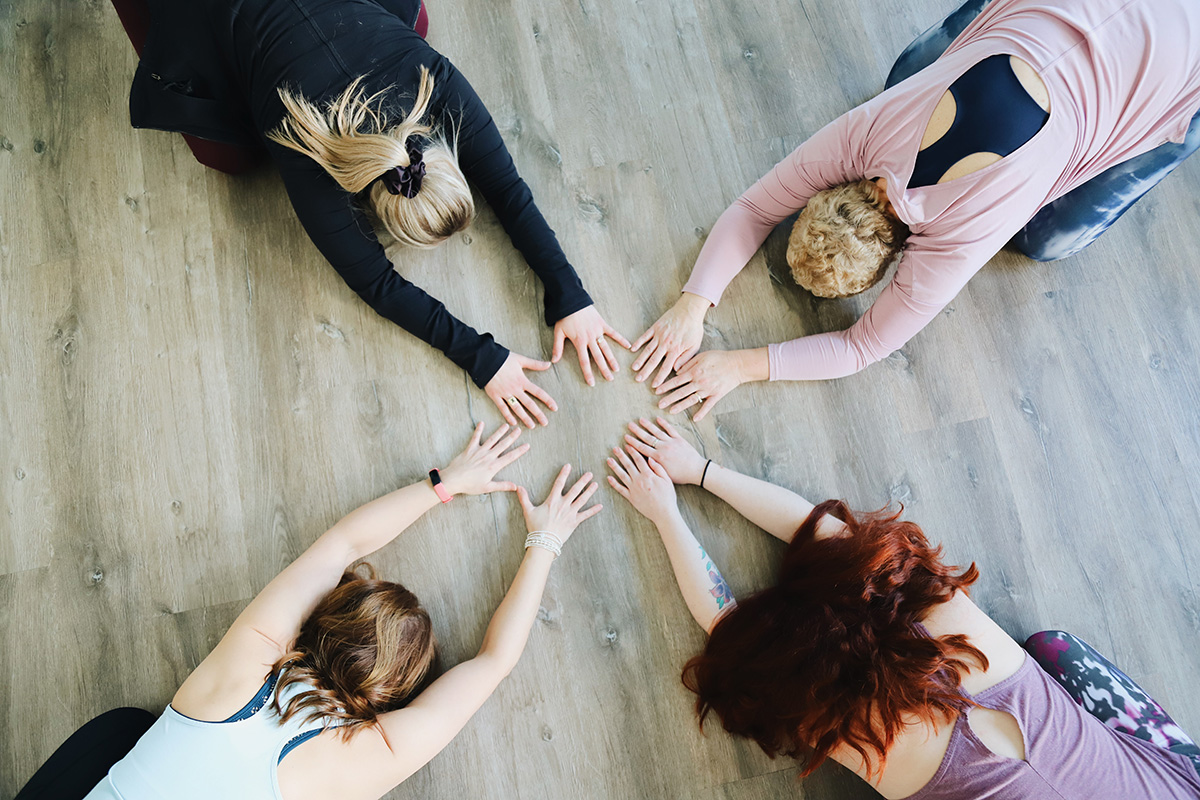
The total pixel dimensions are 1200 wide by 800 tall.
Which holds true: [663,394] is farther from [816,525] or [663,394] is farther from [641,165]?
[641,165]

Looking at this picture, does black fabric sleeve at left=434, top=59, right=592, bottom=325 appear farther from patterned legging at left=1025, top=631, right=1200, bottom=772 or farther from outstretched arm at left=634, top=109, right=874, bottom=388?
patterned legging at left=1025, top=631, right=1200, bottom=772

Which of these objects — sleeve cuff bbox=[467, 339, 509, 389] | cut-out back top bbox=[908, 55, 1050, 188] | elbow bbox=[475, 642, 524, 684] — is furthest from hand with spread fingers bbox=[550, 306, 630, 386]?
cut-out back top bbox=[908, 55, 1050, 188]

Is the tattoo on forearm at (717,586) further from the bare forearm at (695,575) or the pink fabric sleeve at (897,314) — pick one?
the pink fabric sleeve at (897,314)

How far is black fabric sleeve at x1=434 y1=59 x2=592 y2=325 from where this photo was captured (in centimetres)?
137

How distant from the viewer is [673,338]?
1.51m

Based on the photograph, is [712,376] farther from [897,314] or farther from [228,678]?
[228,678]

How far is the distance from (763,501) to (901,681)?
0.42 metres

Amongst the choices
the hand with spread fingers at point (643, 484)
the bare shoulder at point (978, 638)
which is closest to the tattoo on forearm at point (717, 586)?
the hand with spread fingers at point (643, 484)

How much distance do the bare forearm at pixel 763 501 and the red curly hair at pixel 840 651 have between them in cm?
4

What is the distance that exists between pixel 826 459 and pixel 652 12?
→ 1.21m

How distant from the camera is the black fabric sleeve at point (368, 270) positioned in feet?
4.34

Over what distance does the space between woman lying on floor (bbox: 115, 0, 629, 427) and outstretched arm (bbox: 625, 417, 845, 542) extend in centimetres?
20

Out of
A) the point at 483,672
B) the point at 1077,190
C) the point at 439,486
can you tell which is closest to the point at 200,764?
the point at 483,672

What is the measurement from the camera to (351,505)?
1.46 metres
